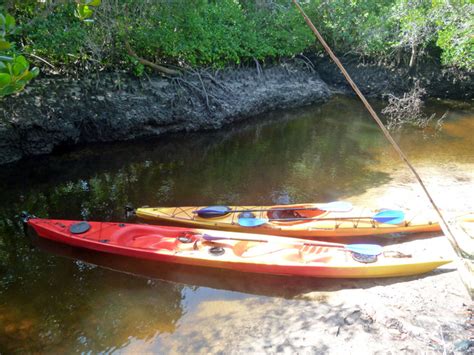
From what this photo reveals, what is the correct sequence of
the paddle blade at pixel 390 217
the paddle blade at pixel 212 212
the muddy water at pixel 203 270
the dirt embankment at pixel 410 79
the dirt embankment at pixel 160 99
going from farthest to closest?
the dirt embankment at pixel 410 79
the dirt embankment at pixel 160 99
the paddle blade at pixel 212 212
the paddle blade at pixel 390 217
the muddy water at pixel 203 270

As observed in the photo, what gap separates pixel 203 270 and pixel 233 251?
54 centimetres

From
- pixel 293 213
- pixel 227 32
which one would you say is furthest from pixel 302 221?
pixel 227 32

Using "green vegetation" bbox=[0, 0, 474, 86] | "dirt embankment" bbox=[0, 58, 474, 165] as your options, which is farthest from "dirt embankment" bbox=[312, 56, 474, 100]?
"green vegetation" bbox=[0, 0, 474, 86]

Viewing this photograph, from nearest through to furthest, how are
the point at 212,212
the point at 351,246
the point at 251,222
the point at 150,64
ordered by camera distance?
the point at 351,246
the point at 251,222
the point at 212,212
the point at 150,64

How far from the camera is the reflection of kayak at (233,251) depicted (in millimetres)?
5031

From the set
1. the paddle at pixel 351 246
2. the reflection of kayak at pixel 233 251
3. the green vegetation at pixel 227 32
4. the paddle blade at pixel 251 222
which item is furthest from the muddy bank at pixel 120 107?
the paddle at pixel 351 246

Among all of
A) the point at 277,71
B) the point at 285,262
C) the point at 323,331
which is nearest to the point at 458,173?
the point at 285,262

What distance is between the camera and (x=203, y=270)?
18.1 feet

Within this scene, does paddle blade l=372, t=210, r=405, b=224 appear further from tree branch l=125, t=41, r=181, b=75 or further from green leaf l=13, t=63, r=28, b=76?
tree branch l=125, t=41, r=181, b=75

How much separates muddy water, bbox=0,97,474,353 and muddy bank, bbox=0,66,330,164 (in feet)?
1.41

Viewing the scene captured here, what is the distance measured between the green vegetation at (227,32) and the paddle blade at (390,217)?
489 centimetres

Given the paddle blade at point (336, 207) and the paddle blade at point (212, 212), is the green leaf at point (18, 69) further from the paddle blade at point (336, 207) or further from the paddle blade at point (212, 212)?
the paddle blade at point (336, 207)

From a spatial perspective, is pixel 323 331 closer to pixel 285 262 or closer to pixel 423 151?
pixel 285 262

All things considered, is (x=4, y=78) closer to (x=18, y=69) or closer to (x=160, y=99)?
(x=18, y=69)
